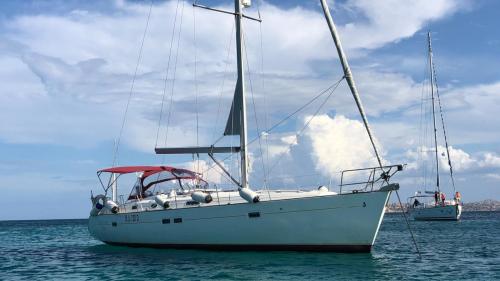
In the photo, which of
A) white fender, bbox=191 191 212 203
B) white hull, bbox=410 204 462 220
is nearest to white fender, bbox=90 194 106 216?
white fender, bbox=191 191 212 203

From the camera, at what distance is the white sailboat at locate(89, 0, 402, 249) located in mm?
22062

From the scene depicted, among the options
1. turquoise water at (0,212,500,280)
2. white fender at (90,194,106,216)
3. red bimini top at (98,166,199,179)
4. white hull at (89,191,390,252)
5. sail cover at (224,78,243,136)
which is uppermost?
sail cover at (224,78,243,136)

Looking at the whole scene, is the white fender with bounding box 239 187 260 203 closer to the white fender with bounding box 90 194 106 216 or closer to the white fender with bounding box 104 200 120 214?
the white fender with bounding box 104 200 120 214

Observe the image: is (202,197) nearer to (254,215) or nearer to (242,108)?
(254,215)

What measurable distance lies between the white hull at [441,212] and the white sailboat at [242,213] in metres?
45.2

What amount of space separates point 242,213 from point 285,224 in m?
2.00

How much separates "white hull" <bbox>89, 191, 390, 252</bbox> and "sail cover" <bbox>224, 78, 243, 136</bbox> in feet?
16.2

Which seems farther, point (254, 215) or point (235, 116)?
point (235, 116)

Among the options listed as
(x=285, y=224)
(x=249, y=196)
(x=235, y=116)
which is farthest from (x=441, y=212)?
(x=249, y=196)

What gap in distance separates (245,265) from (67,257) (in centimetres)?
1266

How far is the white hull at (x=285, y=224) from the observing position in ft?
71.9

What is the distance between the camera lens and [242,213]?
925 inches

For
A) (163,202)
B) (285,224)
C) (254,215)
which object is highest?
(163,202)

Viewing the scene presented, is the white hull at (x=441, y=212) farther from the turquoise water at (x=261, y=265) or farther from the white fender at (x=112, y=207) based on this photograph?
the white fender at (x=112, y=207)
